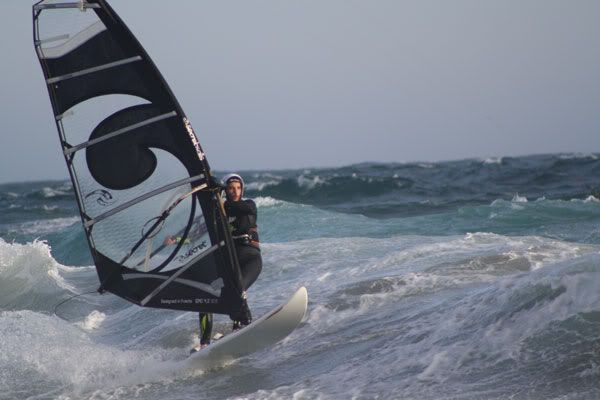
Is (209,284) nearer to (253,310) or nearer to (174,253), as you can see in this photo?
(174,253)

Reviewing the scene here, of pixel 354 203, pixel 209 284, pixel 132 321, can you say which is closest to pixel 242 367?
pixel 209 284

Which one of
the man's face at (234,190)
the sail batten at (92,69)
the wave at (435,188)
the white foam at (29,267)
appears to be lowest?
the wave at (435,188)

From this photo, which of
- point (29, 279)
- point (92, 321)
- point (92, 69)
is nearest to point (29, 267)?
point (29, 279)

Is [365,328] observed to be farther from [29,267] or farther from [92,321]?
[29,267]

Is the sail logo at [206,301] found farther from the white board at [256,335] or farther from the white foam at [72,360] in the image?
the white foam at [72,360]

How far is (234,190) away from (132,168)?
0.77m

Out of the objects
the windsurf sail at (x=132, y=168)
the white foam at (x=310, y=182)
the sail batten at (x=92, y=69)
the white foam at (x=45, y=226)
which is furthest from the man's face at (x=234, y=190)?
the white foam at (x=310, y=182)

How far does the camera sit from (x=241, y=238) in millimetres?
6598

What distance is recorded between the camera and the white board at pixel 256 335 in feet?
20.8

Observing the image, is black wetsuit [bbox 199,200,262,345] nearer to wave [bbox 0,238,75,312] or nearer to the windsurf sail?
the windsurf sail

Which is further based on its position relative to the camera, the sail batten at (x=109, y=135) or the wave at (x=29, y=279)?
the wave at (x=29, y=279)

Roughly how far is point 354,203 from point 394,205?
2.10 m

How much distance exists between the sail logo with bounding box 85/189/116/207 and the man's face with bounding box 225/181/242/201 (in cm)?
86

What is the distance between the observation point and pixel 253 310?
27.6ft
